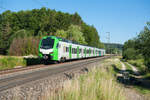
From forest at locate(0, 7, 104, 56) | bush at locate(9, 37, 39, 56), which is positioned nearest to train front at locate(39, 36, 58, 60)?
bush at locate(9, 37, 39, 56)

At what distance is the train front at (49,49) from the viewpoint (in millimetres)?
19812

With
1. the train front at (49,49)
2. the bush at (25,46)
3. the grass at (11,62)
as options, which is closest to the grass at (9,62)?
the grass at (11,62)

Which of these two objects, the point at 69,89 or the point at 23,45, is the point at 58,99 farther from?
the point at 23,45


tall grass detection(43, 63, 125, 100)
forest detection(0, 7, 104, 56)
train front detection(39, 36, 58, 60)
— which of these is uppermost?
forest detection(0, 7, 104, 56)

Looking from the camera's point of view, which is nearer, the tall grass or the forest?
the tall grass

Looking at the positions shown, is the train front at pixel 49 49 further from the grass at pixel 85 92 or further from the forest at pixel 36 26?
the forest at pixel 36 26

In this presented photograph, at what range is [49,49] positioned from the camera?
19.9m

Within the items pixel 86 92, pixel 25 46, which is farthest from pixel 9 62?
pixel 25 46

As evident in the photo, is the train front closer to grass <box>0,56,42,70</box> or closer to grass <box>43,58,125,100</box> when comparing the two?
grass <box>0,56,42,70</box>

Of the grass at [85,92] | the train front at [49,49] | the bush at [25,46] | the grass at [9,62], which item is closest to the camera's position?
A: the grass at [85,92]

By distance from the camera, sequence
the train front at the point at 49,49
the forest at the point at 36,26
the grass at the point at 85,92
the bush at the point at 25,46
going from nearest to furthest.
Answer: the grass at the point at 85,92 < the train front at the point at 49,49 < the bush at the point at 25,46 < the forest at the point at 36,26

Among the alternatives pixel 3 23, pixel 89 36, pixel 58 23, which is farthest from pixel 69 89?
pixel 89 36

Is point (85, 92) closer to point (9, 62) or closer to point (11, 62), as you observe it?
point (9, 62)

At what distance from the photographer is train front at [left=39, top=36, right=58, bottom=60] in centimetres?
1981
